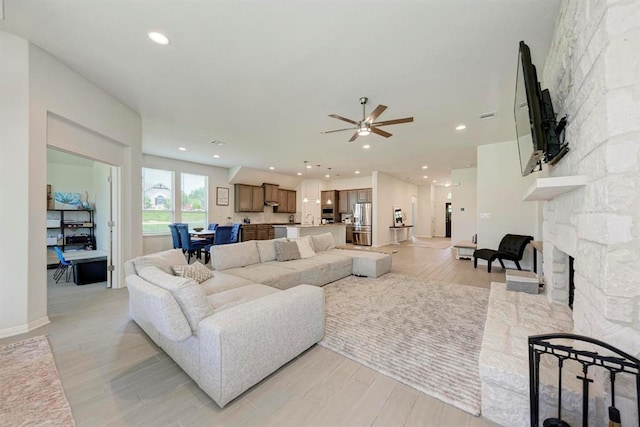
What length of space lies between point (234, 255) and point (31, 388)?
7.58ft

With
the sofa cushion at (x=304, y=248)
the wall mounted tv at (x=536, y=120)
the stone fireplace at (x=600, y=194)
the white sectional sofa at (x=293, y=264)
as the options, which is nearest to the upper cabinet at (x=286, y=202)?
the white sectional sofa at (x=293, y=264)

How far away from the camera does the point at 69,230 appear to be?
6.28 meters

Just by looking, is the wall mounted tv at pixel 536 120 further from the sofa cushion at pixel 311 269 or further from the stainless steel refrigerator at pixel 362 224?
the stainless steel refrigerator at pixel 362 224

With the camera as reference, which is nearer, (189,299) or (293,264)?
(189,299)

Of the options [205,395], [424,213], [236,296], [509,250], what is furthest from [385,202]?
[205,395]

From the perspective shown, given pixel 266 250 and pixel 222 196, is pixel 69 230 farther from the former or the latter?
pixel 266 250

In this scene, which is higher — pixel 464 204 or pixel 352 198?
pixel 352 198

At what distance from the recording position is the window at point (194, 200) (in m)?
7.64

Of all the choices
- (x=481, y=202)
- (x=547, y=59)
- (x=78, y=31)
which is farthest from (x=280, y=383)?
(x=481, y=202)

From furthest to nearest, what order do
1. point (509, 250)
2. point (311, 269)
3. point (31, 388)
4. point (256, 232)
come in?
point (256, 232)
point (509, 250)
point (311, 269)
point (31, 388)

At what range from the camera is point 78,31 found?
7.65 feet

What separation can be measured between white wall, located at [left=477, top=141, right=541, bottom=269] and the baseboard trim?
302 inches

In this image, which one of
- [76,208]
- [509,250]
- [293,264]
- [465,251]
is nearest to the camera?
[293,264]

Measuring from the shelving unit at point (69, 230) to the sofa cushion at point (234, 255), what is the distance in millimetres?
5005
